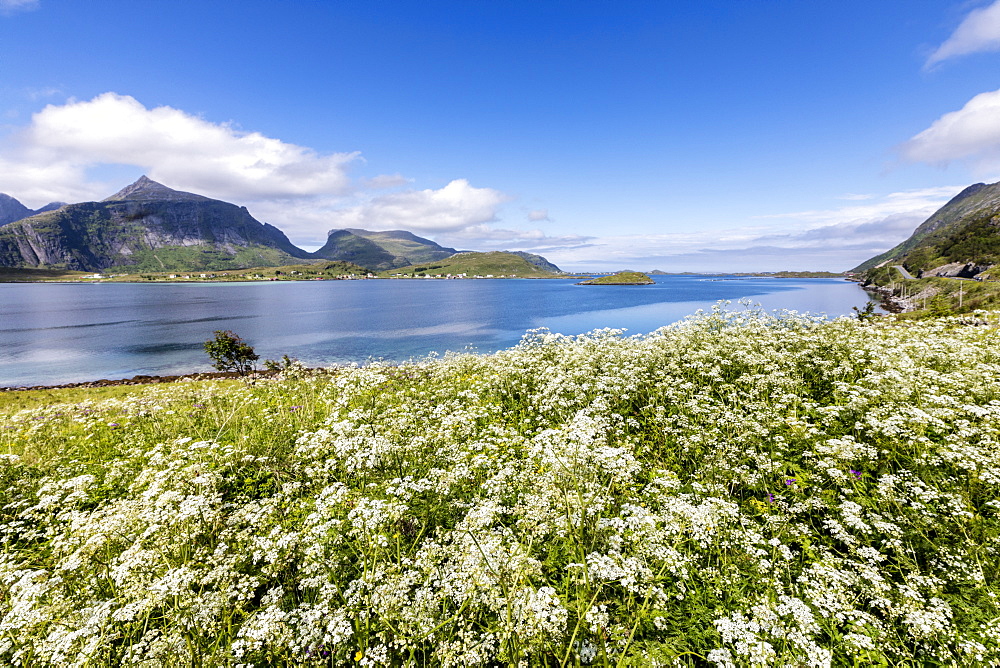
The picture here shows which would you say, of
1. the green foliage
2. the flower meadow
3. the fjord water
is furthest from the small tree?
the green foliage

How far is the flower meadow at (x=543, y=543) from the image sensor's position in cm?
388

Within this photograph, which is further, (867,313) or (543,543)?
(867,313)

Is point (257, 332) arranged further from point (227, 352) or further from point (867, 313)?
point (867, 313)

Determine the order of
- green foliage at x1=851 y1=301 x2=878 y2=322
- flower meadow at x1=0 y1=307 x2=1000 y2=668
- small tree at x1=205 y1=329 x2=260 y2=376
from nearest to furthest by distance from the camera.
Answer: flower meadow at x1=0 y1=307 x2=1000 y2=668 → green foliage at x1=851 y1=301 x2=878 y2=322 → small tree at x1=205 y1=329 x2=260 y2=376

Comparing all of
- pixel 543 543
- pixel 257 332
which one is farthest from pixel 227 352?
pixel 543 543

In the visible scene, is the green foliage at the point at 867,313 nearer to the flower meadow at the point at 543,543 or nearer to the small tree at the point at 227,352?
the flower meadow at the point at 543,543

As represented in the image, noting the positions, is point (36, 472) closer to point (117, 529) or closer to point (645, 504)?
point (117, 529)

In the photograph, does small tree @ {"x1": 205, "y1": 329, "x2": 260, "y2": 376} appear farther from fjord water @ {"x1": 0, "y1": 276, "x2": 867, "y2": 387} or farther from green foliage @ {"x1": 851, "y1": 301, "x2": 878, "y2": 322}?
green foliage @ {"x1": 851, "y1": 301, "x2": 878, "y2": 322}

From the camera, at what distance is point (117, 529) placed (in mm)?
5031

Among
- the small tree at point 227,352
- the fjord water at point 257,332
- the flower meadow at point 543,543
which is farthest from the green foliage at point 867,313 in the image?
the small tree at point 227,352

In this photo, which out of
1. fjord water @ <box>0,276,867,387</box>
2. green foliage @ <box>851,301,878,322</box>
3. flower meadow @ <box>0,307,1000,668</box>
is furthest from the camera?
fjord water @ <box>0,276,867,387</box>

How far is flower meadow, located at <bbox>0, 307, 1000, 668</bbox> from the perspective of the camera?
3877mm

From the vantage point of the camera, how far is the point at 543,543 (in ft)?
16.8

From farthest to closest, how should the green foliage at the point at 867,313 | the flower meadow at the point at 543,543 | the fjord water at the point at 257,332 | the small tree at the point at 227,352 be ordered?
the fjord water at the point at 257,332, the small tree at the point at 227,352, the green foliage at the point at 867,313, the flower meadow at the point at 543,543
